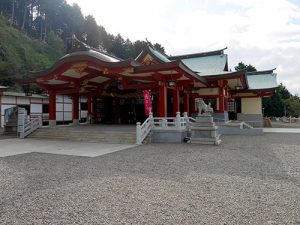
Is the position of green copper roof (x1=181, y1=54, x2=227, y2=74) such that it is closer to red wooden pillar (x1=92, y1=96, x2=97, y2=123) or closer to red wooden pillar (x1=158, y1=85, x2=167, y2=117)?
red wooden pillar (x1=92, y1=96, x2=97, y2=123)

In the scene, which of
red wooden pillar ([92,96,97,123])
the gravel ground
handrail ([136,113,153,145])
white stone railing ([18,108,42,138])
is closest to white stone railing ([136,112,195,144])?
handrail ([136,113,153,145])

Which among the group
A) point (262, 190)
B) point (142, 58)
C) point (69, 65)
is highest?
point (142, 58)

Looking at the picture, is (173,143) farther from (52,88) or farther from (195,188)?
(52,88)

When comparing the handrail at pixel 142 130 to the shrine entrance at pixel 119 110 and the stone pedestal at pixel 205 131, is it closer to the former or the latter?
the stone pedestal at pixel 205 131

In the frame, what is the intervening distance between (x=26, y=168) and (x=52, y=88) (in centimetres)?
1186

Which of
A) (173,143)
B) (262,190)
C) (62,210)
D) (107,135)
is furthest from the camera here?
(107,135)

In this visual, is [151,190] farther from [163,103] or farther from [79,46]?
[79,46]

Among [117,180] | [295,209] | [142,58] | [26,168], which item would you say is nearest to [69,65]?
[142,58]

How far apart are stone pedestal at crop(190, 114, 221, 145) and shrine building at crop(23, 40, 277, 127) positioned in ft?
7.55

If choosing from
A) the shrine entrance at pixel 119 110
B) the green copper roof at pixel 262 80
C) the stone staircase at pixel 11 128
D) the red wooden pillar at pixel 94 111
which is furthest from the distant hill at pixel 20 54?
the green copper roof at pixel 262 80

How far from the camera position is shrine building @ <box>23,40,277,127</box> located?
1377 centimetres

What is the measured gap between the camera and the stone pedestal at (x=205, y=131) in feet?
38.7

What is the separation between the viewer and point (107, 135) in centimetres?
1331

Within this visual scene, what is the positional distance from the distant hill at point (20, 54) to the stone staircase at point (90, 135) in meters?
15.9
